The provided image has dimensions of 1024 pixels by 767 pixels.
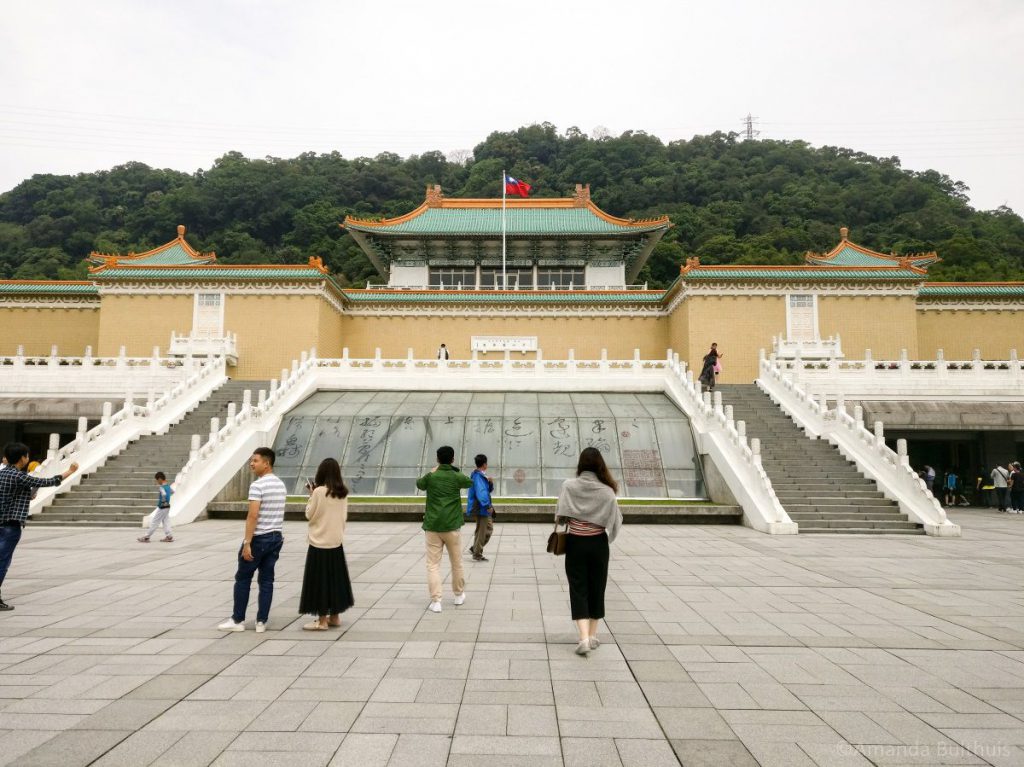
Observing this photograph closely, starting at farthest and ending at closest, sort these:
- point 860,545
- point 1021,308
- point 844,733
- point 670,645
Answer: point 1021,308 → point 860,545 → point 670,645 → point 844,733

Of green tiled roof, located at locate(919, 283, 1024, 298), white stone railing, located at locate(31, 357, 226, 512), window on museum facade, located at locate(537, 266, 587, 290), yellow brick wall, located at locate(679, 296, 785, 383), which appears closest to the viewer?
white stone railing, located at locate(31, 357, 226, 512)

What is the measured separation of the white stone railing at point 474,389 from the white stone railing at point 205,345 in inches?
202

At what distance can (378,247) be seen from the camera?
1296 inches

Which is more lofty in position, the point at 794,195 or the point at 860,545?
the point at 794,195

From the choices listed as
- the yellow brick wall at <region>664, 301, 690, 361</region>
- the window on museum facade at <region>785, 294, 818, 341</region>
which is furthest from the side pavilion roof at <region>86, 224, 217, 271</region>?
A: the window on museum facade at <region>785, 294, 818, 341</region>

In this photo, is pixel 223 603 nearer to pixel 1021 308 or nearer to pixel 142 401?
pixel 142 401

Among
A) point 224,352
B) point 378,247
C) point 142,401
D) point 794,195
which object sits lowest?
point 142,401

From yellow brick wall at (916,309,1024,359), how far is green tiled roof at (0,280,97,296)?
37.5 metres

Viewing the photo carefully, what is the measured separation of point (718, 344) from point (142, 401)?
2162 cm

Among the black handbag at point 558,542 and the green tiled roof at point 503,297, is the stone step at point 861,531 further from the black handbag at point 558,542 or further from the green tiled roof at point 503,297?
the green tiled roof at point 503,297

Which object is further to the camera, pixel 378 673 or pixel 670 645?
pixel 670 645

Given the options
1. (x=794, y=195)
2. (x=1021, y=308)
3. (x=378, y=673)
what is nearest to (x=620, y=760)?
(x=378, y=673)

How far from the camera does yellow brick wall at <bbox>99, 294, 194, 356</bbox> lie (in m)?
26.8

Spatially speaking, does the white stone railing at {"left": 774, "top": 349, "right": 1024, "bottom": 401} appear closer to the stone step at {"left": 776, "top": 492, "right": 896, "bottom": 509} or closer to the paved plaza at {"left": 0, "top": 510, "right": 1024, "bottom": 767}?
the stone step at {"left": 776, "top": 492, "right": 896, "bottom": 509}
